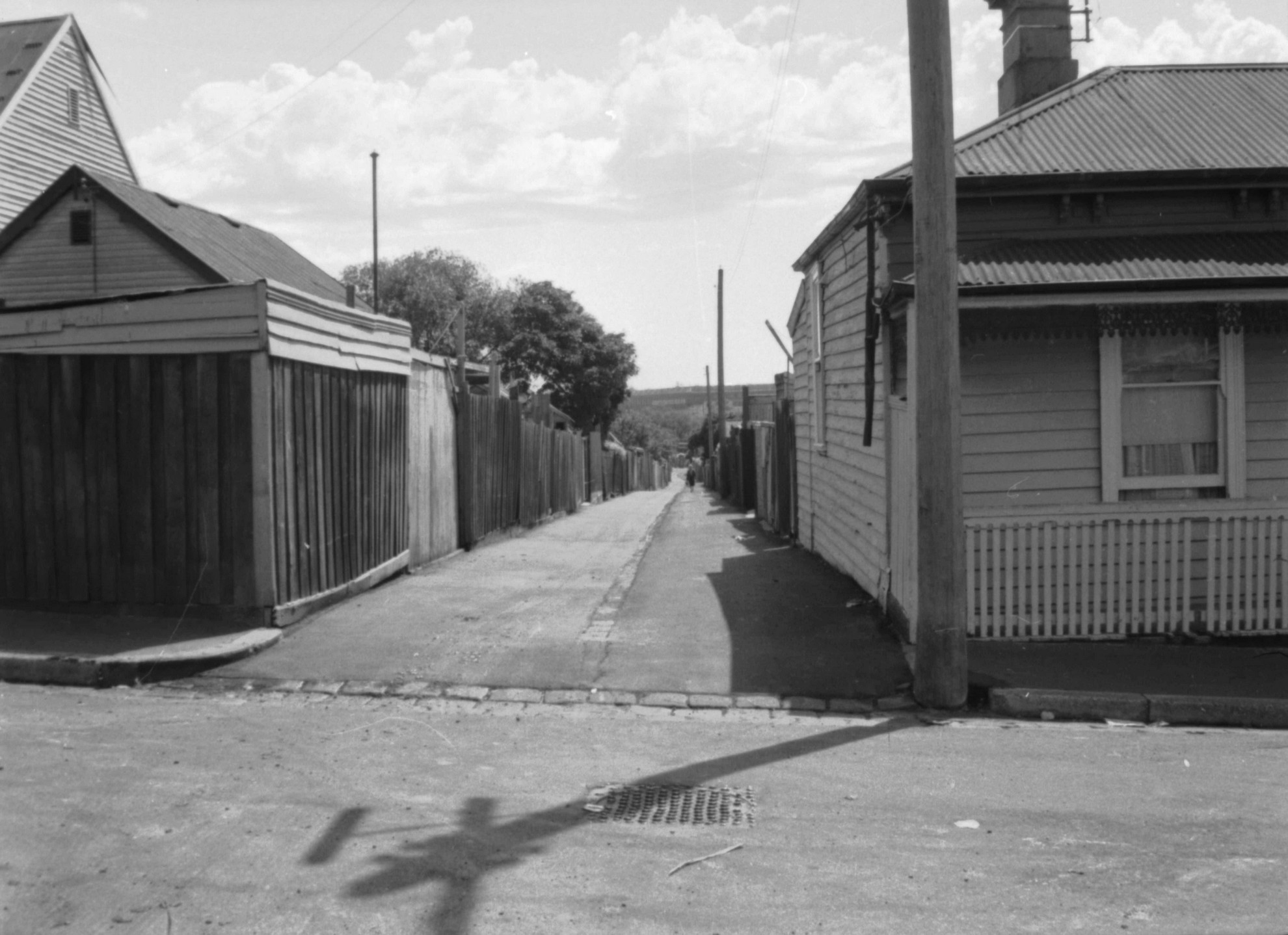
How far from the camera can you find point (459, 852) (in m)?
4.96

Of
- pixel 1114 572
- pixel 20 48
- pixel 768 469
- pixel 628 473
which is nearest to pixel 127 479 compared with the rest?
pixel 1114 572

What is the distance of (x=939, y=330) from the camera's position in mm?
7832

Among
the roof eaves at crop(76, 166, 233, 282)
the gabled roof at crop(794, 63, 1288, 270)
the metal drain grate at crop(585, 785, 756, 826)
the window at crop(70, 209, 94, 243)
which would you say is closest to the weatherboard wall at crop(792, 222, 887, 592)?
the gabled roof at crop(794, 63, 1288, 270)

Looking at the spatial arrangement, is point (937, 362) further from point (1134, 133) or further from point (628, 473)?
point (628, 473)

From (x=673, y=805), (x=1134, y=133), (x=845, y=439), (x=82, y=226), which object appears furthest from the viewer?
(x=82, y=226)

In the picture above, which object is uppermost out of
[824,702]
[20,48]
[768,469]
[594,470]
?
[20,48]

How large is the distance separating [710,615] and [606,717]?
126 inches

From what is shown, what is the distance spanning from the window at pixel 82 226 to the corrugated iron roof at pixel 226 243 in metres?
0.77

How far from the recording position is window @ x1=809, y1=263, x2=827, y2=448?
14750mm

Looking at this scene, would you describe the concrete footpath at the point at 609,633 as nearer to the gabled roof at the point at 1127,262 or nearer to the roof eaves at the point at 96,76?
the gabled roof at the point at 1127,262

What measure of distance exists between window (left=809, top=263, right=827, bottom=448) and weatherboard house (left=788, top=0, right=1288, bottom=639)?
3.47m

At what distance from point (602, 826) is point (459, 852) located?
0.70 metres

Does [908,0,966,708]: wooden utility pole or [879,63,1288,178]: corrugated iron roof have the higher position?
[879,63,1288,178]: corrugated iron roof

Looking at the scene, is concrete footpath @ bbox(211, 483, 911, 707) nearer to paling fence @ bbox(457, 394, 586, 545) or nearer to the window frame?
paling fence @ bbox(457, 394, 586, 545)
